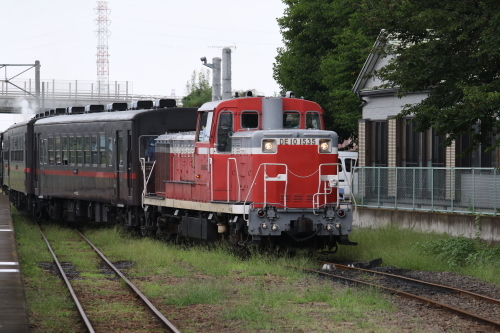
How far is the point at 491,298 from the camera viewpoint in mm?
12961

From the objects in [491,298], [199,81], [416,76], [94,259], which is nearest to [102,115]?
[94,259]

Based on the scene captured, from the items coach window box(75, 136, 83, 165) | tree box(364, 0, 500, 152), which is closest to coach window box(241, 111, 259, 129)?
tree box(364, 0, 500, 152)

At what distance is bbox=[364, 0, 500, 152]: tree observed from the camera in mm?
16094

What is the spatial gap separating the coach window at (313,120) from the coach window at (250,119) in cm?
118

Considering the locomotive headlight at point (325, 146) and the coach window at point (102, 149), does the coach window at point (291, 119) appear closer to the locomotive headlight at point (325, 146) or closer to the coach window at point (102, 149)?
the locomotive headlight at point (325, 146)

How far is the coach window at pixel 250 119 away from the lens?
1814cm

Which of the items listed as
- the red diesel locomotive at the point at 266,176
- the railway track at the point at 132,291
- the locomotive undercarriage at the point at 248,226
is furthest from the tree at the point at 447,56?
the railway track at the point at 132,291

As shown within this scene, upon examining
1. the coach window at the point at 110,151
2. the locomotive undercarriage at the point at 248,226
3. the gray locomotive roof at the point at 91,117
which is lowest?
the locomotive undercarriage at the point at 248,226

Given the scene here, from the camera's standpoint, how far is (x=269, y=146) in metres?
17.4

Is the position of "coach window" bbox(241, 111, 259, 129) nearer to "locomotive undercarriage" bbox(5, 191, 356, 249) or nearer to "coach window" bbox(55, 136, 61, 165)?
"locomotive undercarriage" bbox(5, 191, 356, 249)

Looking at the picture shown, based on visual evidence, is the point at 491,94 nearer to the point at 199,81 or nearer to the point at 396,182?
the point at 396,182

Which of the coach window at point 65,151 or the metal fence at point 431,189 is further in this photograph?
the coach window at point 65,151

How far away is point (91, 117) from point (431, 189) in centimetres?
1015

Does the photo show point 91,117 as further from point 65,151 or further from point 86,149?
point 65,151
